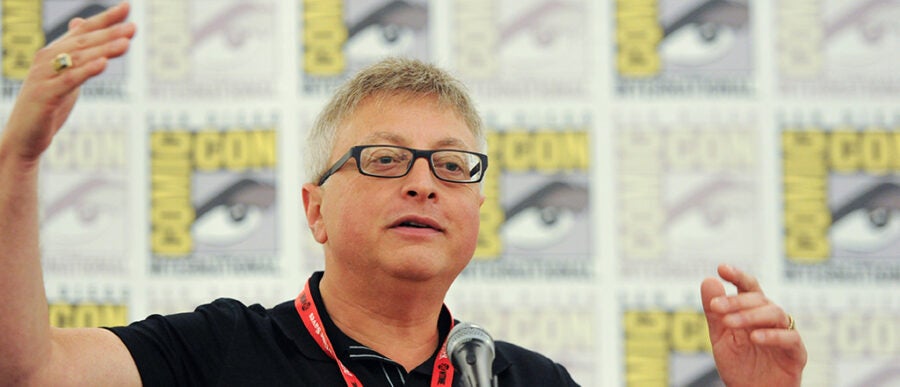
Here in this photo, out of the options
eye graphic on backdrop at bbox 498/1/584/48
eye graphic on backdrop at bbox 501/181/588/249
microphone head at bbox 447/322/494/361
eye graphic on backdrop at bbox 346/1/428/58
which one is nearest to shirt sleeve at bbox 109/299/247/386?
microphone head at bbox 447/322/494/361

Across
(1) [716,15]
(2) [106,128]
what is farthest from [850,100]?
(2) [106,128]

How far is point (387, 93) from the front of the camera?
1.76m

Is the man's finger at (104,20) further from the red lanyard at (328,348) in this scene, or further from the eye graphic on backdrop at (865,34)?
the eye graphic on backdrop at (865,34)

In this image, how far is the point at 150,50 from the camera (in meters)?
3.15

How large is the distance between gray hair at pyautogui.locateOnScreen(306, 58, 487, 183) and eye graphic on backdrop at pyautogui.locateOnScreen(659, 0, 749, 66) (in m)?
1.46

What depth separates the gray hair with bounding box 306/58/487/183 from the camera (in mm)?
1771

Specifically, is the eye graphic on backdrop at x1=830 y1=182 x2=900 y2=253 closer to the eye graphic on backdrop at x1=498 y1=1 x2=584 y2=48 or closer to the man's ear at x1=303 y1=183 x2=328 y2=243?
the eye graphic on backdrop at x1=498 y1=1 x2=584 y2=48

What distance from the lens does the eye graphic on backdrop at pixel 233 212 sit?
3.08 meters

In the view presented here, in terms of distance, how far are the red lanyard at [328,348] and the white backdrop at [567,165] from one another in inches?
50.4

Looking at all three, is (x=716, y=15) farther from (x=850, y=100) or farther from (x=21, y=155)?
(x=21, y=155)

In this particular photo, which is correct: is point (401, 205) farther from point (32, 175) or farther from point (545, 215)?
point (545, 215)

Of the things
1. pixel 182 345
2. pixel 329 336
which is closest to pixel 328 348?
pixel 329 336

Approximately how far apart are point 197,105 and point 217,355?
1712 mm

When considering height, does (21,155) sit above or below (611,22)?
below
